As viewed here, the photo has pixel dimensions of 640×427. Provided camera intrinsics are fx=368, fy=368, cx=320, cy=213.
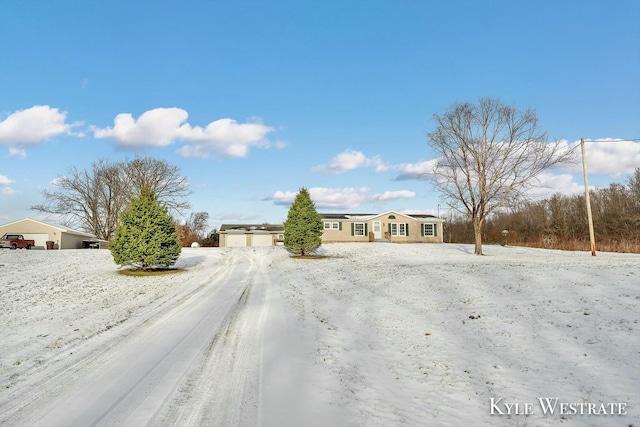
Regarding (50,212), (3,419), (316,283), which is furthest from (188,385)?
(50,212)

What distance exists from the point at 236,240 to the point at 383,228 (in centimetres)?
1946

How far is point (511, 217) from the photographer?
2485 inches

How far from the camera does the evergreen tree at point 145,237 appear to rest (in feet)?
64.3

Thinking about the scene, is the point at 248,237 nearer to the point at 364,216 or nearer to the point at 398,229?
the point at 364,216

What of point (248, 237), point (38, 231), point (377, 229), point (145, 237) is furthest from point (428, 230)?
point (38, 231)

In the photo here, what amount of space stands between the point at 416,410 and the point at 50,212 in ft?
196

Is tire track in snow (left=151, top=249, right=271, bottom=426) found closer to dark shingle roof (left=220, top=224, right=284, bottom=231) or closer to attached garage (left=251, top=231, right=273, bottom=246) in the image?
attached garage (left=251, top=231, right=273, bottom=246)

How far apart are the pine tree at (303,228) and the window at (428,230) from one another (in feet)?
76.1

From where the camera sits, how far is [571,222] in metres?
52.2

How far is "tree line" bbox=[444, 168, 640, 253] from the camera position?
39938mm

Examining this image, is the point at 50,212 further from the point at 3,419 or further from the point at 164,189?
the point at 3,419

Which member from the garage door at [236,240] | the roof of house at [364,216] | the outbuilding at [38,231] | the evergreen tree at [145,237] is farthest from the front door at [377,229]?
the outbuilding at [38,231]

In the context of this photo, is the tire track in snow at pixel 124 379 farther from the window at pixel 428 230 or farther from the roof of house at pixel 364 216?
the window at pixel 428 230

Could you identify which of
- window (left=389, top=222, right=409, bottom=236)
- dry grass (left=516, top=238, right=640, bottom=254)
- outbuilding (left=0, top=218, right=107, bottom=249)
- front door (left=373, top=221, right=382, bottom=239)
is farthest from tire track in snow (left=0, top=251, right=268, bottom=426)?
outbuilding (left=0, top=218, right=107, bottom=249)
